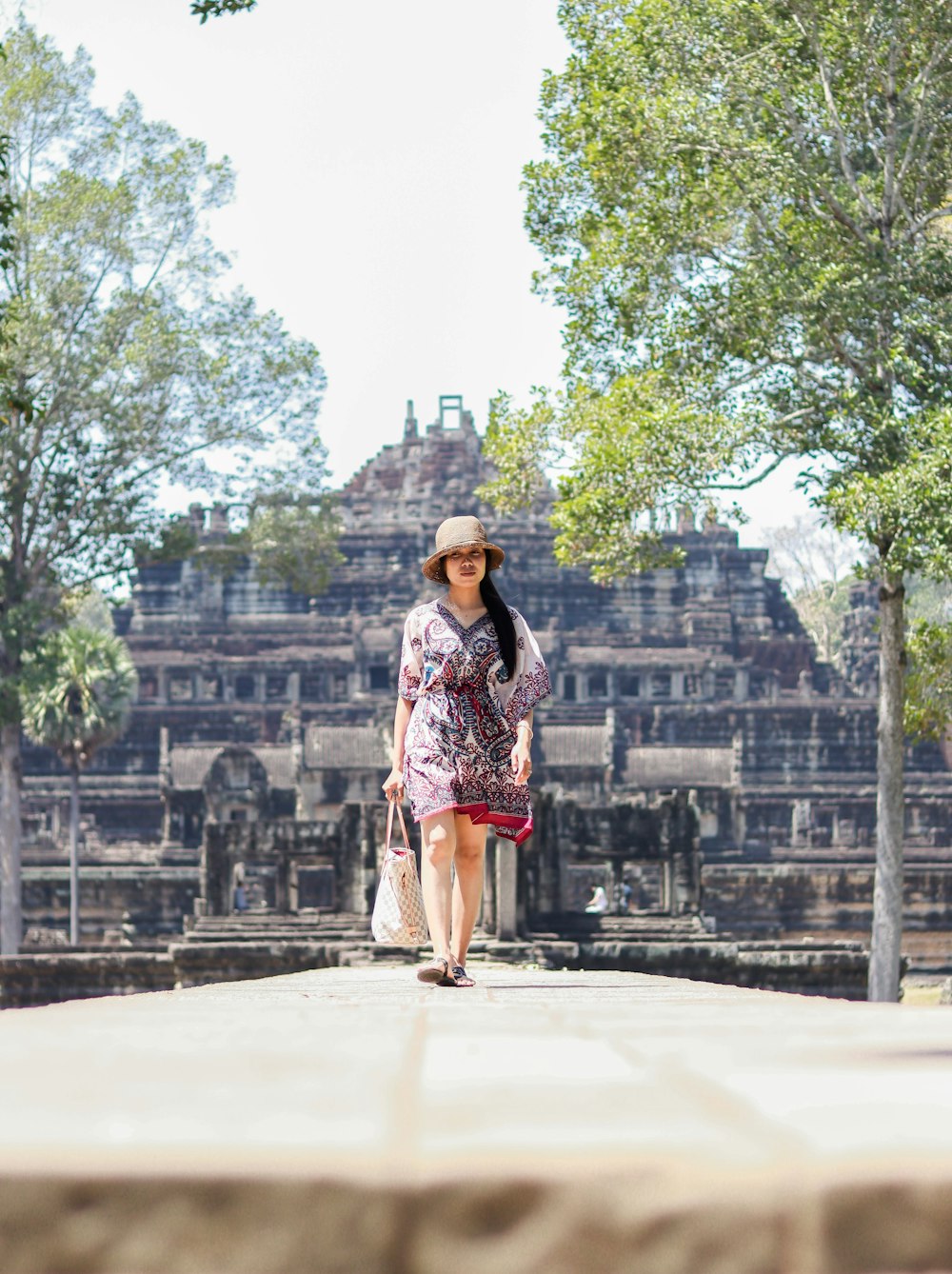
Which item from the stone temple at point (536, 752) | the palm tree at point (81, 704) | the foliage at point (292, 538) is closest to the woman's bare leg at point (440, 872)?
the stone temple at point (536, 752)

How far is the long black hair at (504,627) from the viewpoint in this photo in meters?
5.34

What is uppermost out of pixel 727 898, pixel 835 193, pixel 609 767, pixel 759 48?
pixel 759 48

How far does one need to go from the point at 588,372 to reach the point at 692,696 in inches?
976

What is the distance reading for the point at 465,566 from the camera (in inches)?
205

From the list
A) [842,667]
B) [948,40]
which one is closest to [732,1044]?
[948,40]

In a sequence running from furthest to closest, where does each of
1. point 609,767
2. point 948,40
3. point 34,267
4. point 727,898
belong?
point 609,767, point 727,898, point 34,267, point 948,40

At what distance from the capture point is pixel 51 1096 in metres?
1.30

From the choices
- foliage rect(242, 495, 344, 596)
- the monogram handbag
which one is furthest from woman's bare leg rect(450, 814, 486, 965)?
foliage rect(242, 495, 344, 596)

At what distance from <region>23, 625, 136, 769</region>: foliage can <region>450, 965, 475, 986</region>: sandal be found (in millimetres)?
24169

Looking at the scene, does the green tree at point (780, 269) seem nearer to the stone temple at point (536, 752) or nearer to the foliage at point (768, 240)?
the foliage at point (768, 240)

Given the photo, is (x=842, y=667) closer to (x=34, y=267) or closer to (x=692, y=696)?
(x=692, y=696)

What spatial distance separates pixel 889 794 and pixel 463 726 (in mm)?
9161

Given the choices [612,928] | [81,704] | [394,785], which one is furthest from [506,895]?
[81,704]

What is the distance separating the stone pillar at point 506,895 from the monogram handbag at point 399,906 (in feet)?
28.9
